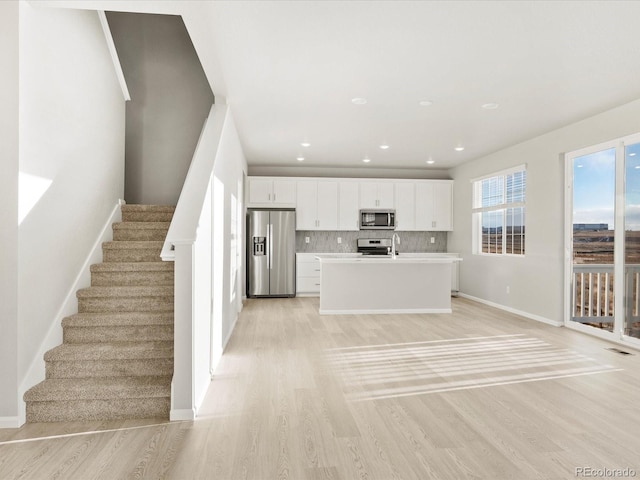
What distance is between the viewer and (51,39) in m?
3.05

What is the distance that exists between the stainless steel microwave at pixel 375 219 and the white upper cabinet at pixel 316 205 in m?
0.57

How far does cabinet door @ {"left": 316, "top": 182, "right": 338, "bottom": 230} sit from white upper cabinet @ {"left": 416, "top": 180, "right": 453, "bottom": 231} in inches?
70.0

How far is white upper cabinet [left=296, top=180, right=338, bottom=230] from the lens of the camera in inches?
336

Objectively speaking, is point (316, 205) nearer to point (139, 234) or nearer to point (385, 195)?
point (385, 195)

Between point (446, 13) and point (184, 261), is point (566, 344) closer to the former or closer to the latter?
point (446, 13)

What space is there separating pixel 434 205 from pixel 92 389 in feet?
24.5

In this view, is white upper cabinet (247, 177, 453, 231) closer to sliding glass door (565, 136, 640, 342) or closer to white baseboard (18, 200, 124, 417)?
sliding glass door (565, 136, 640, 342)

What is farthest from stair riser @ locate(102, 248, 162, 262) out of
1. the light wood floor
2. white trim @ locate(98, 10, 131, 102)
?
white trim @ locate(98, 10, 131, 102)

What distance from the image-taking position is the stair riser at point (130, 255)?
3.98 meters

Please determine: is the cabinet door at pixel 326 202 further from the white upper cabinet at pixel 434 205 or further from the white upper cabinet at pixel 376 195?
the white upper cabinet at pixel 434 205

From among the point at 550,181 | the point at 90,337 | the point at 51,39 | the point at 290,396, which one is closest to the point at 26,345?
the point at 90,337

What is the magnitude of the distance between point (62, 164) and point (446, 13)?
118 inches

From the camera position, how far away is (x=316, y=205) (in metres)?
8.59

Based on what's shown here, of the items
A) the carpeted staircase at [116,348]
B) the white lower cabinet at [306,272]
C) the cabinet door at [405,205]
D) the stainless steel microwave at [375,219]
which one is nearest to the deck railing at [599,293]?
the cabinet door at [405,205]
